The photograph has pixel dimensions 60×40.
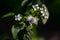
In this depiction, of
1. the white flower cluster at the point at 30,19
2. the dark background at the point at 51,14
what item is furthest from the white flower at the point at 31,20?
the dark background at the point at 51,14

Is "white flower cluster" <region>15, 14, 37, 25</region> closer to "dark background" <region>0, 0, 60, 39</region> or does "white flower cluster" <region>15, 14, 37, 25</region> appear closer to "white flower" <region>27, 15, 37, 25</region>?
"white flower" <region>27, 15, 37, 25</region>

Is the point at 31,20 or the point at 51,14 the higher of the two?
the point at 31,20

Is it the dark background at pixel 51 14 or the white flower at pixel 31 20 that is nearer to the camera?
the white flower at pixel 31 20

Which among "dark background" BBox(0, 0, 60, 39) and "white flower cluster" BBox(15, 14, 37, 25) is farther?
"dark background" BBox(0, 0, 60, 39)

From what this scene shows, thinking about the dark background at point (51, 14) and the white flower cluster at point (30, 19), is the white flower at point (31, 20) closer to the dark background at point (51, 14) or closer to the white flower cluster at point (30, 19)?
the white flower cluster at point (30, 19)

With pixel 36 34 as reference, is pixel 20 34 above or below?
above

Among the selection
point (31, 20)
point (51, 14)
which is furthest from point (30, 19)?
point (51, 14)

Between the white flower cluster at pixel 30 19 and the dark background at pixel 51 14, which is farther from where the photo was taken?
the dark background at pixel 51 14

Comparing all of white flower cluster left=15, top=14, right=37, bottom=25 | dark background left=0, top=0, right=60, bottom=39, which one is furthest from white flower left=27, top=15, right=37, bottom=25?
dark background left=0, top=0, right=60, bottom=39

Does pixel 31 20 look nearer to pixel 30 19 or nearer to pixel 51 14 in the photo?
pixel 30 19

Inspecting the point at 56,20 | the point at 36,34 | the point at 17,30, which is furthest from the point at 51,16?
the point at 17,30

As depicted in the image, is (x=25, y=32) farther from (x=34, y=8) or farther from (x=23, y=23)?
(x=34, y=8)
